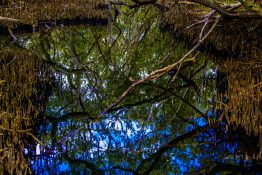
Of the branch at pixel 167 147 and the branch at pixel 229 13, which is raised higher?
the branch at pixel 229 13

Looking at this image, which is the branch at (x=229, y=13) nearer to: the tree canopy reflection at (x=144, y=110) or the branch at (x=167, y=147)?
the tree canopy reflection at (x=144, y=110)

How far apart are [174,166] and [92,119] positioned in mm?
1936

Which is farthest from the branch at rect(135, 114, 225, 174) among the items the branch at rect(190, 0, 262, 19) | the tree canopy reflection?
the branch at rect(190, 0, 262, 19)

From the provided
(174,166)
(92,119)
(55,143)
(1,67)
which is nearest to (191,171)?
(174,166)

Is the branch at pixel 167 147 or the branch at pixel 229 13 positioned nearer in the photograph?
the branch at pixel 167 147

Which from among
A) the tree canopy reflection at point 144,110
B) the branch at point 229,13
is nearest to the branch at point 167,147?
the tree canopy reflection at point 144,110

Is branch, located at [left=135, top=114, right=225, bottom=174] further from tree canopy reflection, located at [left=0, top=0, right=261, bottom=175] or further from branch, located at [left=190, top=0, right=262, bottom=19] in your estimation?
branch, located at [left=190, top=0, right=262, bottom=19]

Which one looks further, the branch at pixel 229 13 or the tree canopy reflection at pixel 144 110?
the branch at pixel 229 13

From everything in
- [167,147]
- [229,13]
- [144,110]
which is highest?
[229,13]

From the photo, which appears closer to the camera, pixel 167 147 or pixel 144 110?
pixel 167 147

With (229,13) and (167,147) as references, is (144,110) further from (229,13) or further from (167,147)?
(229,13)

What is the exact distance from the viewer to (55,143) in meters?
5.67

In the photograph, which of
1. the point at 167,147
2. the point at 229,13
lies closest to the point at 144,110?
the point at 167,147

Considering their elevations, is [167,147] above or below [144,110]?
below
